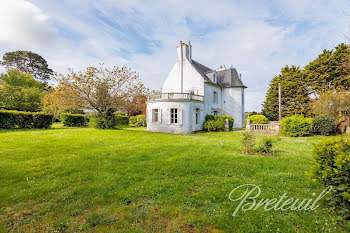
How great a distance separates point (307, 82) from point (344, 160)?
30.8 meters

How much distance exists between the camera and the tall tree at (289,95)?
86.2 ft

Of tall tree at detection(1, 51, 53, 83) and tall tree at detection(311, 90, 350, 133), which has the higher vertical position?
tall tree at detection(1, 51, 53, 83)

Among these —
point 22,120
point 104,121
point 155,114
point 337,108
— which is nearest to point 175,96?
point 155,114

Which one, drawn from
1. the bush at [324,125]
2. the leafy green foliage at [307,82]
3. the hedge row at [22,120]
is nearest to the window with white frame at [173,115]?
the hedge row at [22,120]

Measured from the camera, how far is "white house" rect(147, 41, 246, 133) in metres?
16.7

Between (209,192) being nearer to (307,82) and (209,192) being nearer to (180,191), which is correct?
(180,191)

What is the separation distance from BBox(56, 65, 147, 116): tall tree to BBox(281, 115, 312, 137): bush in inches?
606

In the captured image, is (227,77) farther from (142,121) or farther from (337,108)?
(142,121)

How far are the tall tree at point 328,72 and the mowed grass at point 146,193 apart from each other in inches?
1012

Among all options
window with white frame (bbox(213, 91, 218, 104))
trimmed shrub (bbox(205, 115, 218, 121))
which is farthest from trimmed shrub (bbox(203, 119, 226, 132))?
window with white frame (bbox(213, 91, 218, 104))

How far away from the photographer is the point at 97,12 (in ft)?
29.7

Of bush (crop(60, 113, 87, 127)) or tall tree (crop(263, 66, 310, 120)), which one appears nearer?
bush (crop(60, 113, 87, 127))

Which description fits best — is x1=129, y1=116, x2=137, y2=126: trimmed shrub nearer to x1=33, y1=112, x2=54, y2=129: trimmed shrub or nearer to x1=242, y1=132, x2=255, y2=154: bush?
x1=33, y1=112, x2=54, y2=129: trimmed shrub

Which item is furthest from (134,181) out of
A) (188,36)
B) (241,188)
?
A: (188,36)
